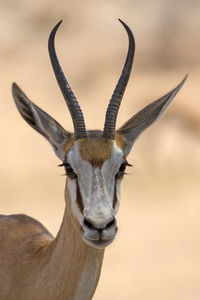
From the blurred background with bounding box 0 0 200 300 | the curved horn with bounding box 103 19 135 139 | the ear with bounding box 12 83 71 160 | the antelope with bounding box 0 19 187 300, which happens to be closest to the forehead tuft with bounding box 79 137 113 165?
the antelope with bounding box 0 19 187 300

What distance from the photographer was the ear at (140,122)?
8.37m

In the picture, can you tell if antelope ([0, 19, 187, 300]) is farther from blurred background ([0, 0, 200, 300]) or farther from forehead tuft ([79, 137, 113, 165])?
blurred background ([0, 0, 200, 300])

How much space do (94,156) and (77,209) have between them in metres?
0.55

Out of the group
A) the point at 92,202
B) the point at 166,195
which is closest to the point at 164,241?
the point at 166,195

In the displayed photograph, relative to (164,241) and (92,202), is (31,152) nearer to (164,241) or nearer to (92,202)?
(164,241)

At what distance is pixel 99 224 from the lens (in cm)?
680

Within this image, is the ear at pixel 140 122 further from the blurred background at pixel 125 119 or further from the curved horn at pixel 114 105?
the blurred background at pixel 125 119

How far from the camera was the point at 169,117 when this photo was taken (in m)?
22.5

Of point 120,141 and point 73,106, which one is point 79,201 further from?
point 73,106

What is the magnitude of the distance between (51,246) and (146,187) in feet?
35.3

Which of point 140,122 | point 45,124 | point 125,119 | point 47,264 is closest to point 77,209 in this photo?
point 47,264

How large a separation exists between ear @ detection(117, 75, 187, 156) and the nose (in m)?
1.53

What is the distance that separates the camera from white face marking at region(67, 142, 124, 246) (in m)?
6.91

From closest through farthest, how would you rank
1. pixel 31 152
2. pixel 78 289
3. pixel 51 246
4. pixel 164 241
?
pixel 78 289
pixel 51 246
pixel 164 241
pixel 31 152
